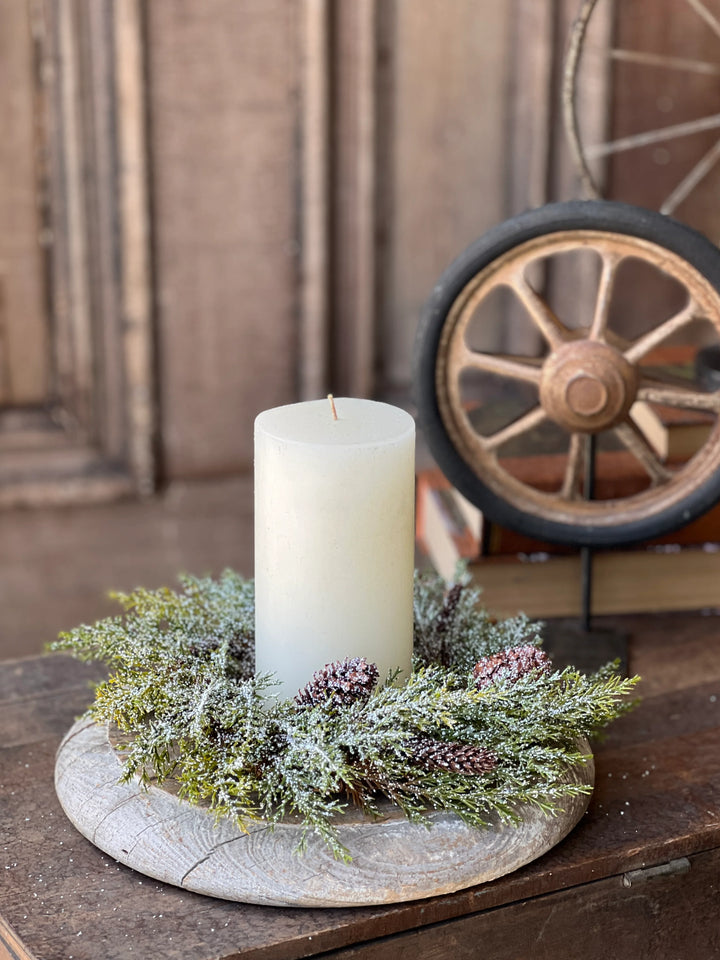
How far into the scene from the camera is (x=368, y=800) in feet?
2.24

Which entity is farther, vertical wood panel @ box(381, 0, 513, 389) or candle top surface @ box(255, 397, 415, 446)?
vertical wood panel @ box(381, 0, 513, 389)

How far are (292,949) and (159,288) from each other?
153cm

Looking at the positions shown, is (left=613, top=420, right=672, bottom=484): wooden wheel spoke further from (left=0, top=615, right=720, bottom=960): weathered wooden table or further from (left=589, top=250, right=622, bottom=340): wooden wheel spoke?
(left=0, top=615, right=720, bottom=960): weathered wooden table

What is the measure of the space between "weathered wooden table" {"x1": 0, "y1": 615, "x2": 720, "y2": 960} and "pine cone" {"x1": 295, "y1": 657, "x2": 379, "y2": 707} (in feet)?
0.37

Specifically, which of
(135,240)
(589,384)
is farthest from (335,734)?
(135,240)

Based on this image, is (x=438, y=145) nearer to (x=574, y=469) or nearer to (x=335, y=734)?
(x=574, y=469)

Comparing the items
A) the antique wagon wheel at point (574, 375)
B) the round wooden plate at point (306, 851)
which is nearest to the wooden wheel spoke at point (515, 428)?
the antique wagon wheel at point (574, 375)

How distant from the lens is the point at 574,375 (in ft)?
3.04

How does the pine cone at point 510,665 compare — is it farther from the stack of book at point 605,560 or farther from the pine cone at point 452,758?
the stack of book at point 605,560

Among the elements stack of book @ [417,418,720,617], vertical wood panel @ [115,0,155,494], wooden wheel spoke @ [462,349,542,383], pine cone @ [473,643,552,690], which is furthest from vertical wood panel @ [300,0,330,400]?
pine cone @ [473,643,552,690]

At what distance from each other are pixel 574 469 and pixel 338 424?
0.33 m

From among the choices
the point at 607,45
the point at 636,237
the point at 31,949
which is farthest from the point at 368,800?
the point at 607,45

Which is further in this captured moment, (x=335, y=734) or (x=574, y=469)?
(x=574, y=469)

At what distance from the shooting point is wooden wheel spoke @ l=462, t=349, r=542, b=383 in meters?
0.96
